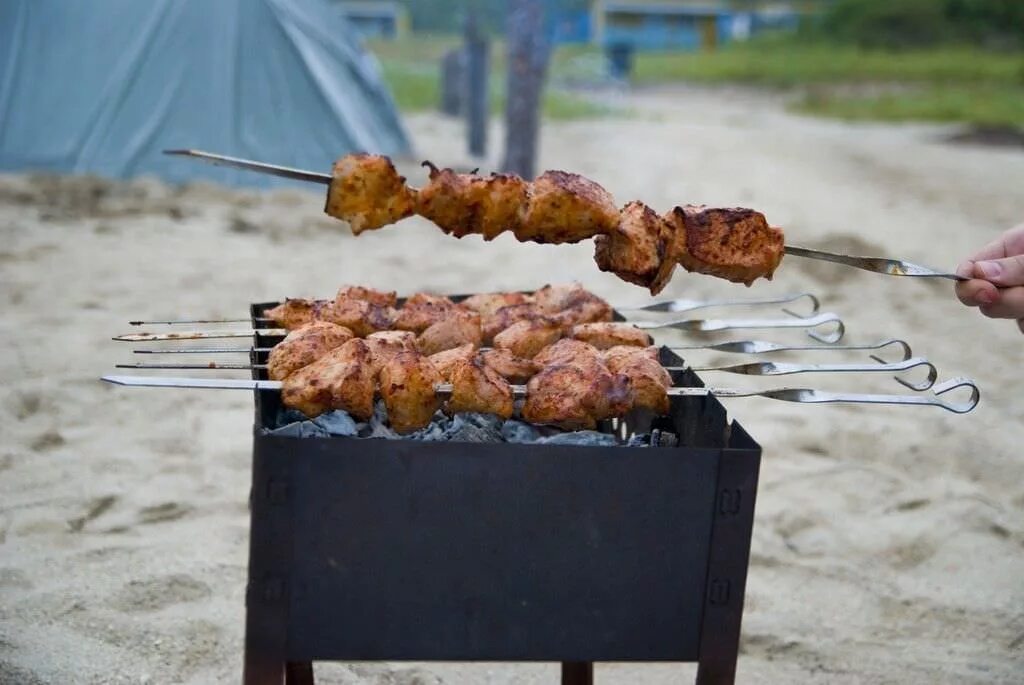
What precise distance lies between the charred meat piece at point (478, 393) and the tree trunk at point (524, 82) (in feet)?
29.2

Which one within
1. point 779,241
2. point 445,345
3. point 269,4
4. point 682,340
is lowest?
point 682,340

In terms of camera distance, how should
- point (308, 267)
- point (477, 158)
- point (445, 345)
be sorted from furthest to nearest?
point (477, 158), point (308, 267), point (445, 345)

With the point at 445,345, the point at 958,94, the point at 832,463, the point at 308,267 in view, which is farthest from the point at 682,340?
the point at 958,94

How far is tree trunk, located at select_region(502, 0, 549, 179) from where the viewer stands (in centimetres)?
1084

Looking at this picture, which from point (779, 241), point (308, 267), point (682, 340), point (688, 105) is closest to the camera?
point (779, 241)

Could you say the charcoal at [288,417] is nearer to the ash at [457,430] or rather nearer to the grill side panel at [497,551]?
the ash at [457,430]

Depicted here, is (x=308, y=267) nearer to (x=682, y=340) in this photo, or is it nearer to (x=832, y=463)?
(x=682, y=340)

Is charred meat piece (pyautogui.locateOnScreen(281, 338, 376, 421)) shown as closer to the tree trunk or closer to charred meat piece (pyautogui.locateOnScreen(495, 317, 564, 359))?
charred meat piece (pyautogui.locateOnScreen(495, 317, 564, 359))

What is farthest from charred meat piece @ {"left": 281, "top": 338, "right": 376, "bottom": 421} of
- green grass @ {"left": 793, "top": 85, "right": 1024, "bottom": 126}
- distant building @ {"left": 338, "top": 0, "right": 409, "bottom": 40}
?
distant building @ {"left": 338, "top": 0, "right": 409, "bottom": 40}

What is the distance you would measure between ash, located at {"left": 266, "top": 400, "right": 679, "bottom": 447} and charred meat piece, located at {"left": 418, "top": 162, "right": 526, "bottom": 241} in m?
0.51

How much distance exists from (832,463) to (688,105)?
2790 centimetres

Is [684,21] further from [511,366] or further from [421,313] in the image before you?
[511,366]

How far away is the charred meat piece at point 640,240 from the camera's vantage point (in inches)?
109

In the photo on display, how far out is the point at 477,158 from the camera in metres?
14.9
